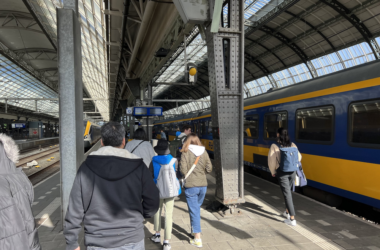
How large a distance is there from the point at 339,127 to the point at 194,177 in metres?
3.72

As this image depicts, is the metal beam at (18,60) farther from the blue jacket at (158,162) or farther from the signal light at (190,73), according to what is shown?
the blue jacket at (158,162)

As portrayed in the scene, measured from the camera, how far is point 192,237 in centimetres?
433

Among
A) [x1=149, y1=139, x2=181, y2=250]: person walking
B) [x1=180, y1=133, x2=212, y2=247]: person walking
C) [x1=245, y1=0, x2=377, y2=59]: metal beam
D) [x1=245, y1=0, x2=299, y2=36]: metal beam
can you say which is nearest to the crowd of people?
[x1=149, y1=139, x2=181, y2=250]: person walking

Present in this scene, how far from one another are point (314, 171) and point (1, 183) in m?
6.49

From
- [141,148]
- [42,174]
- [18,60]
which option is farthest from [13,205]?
[18,60]

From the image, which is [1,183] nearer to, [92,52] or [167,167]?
[167,167]

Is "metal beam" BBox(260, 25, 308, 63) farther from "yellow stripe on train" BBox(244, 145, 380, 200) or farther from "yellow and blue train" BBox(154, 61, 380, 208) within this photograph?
"yellow stripe on train" BBox(244, 145, 380, 200)

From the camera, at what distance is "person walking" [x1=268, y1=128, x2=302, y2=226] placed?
4.83 m

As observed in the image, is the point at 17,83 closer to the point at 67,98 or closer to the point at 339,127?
the point at 67,98

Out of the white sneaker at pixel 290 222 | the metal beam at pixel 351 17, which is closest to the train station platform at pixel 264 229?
the white sneaker at pixel 290 222

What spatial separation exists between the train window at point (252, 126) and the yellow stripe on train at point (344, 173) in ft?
9.33

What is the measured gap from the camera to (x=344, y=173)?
5660mm

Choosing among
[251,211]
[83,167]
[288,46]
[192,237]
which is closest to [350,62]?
[288,46]

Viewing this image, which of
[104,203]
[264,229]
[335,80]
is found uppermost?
[335,80]
